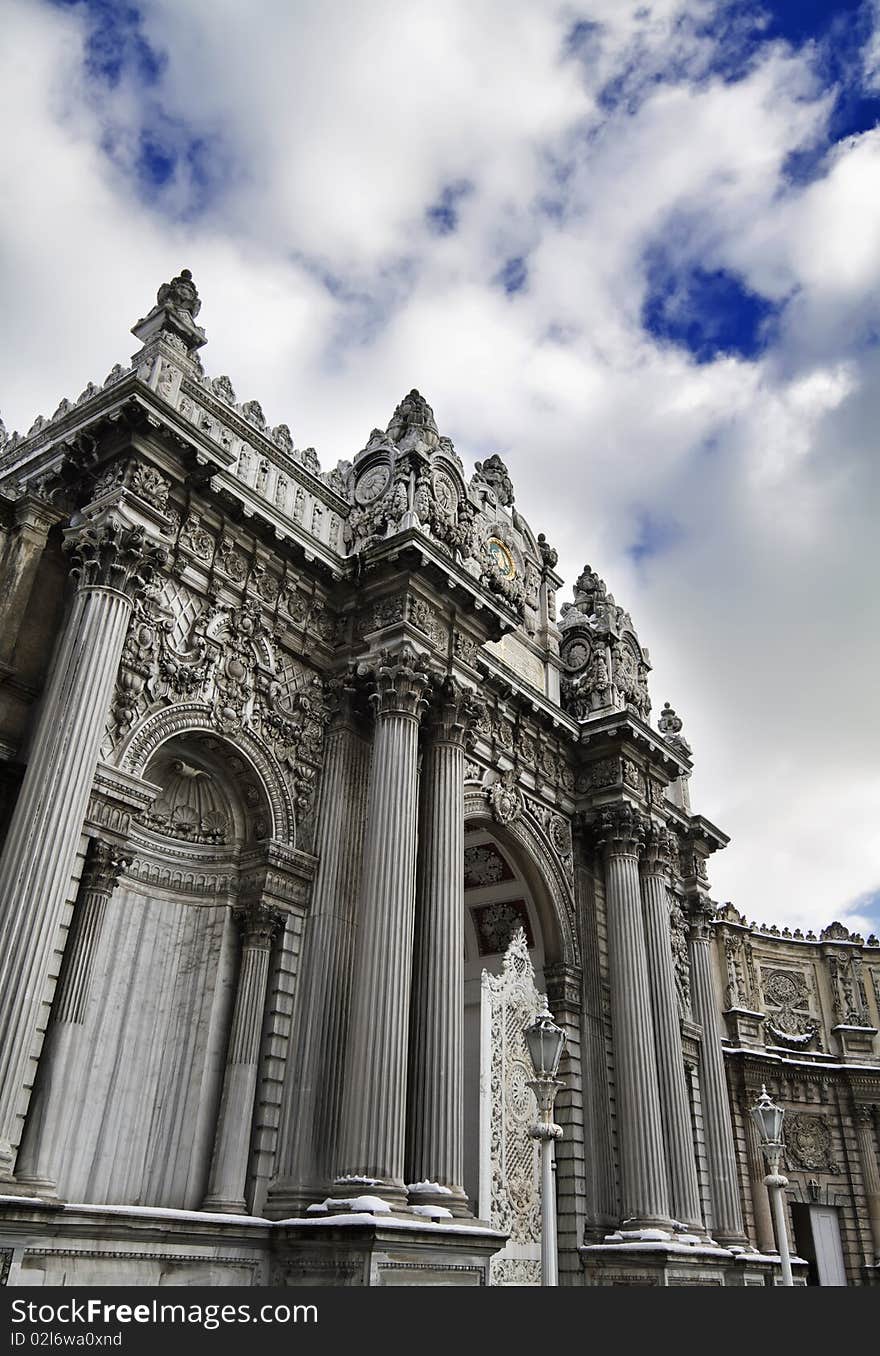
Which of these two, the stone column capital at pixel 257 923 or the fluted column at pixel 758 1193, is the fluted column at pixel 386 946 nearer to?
the stone column capital at pixel 257 923

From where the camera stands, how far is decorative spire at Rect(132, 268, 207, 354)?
53.9ft

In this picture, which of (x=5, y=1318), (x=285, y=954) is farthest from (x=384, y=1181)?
(x=5, y=1318)

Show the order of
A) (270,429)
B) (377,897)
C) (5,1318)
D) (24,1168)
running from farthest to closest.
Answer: (270,429)
(377,897)
(24,1168)
(5,1318)

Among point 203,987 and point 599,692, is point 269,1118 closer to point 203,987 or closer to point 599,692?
point 203,987

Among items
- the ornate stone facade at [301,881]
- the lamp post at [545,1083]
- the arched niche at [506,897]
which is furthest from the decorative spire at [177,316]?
the lamp post at [545,1083]

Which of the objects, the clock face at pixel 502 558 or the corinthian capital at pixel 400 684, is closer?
the corinthian capital at pixel 400 684

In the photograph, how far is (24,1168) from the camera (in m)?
10.7

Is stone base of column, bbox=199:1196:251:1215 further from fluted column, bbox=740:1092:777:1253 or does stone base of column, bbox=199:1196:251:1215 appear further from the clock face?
fluted column, bbox=740:1092:777:1253

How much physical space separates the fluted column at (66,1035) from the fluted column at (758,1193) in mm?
25325

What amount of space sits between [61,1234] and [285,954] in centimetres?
482

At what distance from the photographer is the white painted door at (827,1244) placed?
3192 cm

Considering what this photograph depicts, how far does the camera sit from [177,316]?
16453 mm

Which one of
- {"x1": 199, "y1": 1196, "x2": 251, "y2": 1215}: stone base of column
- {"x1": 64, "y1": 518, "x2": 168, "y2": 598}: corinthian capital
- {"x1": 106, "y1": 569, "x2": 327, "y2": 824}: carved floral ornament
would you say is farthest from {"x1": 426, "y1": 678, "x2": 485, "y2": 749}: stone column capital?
{"x1": 199, "y1": 1196, "x2": 251, "y2": 1215}: stone base of column

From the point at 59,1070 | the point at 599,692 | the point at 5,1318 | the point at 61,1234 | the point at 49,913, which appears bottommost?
the point at 5,1318
